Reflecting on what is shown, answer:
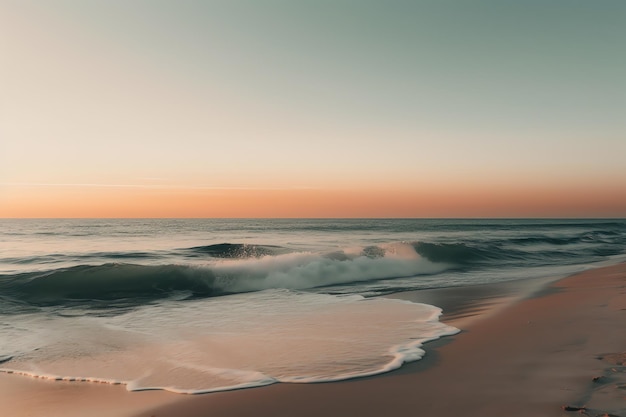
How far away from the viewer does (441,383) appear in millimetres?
4336

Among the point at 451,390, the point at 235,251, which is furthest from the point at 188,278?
the point at 235,251

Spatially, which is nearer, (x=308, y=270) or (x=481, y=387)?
(x=481, y=387)

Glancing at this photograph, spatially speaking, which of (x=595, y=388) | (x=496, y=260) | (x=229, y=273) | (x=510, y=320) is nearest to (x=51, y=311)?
(x=229, y=273)

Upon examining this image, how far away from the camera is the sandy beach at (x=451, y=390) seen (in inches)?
146

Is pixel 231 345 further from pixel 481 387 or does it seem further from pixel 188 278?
pixel 188 278

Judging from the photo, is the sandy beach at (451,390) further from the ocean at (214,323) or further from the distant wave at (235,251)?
the distant wave at (235,251)

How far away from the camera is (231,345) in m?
6.29

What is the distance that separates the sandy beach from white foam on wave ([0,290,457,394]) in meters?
0.25

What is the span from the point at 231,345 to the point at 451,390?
10.5 feet

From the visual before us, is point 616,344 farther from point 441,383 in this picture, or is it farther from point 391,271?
point 391,271

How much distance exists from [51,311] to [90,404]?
7214 millimetres

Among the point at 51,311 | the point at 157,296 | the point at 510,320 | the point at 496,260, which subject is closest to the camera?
the point at 510,320

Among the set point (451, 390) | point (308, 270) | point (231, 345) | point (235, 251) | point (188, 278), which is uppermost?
point (451, 390)

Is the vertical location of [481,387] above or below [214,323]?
above
